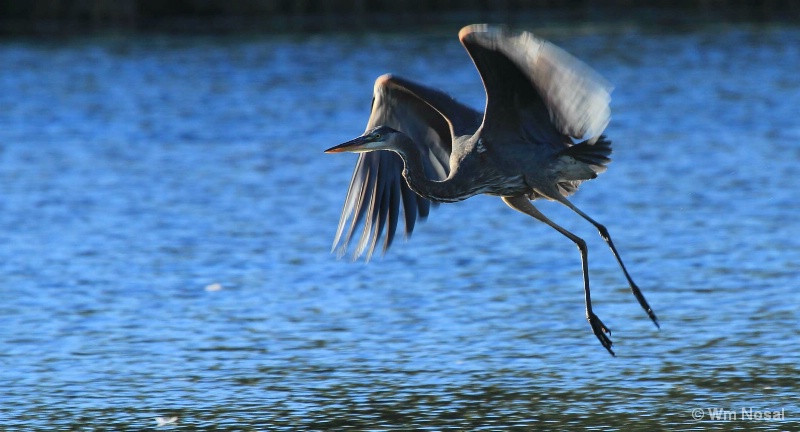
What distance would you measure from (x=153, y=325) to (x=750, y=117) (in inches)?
424

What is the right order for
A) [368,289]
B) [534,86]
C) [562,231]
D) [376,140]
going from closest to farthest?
[534,86], [376,140], [562,231], [368,289]

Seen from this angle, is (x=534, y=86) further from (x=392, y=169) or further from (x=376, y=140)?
(x=392, y=169)

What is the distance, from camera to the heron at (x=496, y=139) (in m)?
6.64

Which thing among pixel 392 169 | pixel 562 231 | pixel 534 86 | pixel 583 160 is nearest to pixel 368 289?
pixel 392 169

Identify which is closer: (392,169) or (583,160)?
(583,160)

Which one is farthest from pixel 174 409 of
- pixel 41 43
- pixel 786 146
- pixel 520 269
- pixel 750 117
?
pixel 41 43

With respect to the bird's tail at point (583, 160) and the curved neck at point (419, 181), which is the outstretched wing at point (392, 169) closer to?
the curved neck at point (419, 181)

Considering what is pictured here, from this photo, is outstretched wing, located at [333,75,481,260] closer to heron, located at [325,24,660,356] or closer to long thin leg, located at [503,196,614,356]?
heron, located at [325,24,660,356]

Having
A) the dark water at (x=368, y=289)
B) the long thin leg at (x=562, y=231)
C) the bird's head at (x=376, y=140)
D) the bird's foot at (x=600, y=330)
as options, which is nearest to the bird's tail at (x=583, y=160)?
the long thin leg at (x=562, y=231)

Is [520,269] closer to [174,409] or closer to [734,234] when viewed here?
[734,234]

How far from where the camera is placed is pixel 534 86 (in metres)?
6.96

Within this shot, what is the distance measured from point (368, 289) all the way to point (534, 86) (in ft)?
9.85

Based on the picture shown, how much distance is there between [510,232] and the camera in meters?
11.5

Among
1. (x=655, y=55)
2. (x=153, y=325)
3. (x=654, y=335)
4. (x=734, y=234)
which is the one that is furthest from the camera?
(x=655, y=55)
